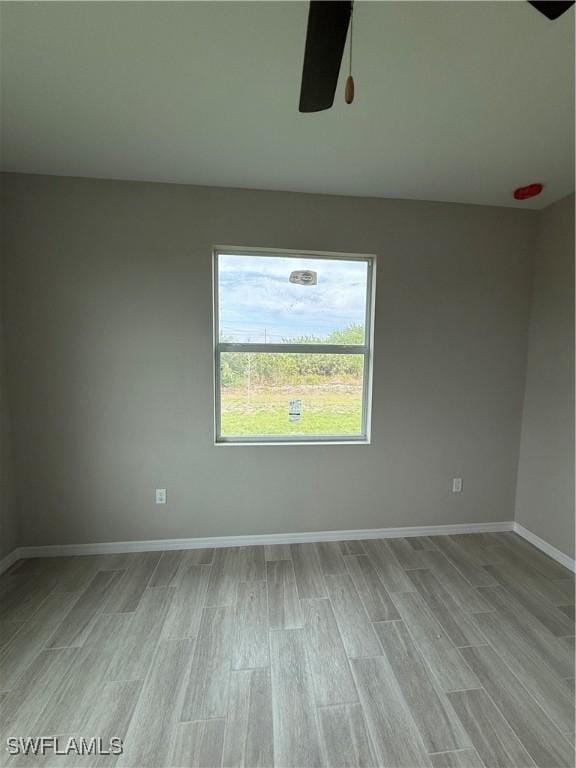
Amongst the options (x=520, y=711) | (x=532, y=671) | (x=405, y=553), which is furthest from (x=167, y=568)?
(x=532, y=671)

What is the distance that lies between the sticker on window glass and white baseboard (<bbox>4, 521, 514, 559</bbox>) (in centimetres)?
91

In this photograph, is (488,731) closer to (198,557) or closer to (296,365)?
(198,557)

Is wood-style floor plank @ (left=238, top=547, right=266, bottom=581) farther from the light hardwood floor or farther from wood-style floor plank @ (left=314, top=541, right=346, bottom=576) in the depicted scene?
wood-style floor plank @ (left=314, top=541, right=346, bottom=576)

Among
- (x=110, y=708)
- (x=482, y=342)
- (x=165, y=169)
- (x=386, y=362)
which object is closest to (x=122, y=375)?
(x=165, y=169)

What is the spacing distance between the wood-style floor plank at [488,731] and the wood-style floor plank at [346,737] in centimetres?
40

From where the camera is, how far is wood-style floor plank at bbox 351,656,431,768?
1081 mm

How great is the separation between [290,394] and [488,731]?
1.91 meters

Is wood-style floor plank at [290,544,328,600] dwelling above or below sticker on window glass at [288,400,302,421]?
below

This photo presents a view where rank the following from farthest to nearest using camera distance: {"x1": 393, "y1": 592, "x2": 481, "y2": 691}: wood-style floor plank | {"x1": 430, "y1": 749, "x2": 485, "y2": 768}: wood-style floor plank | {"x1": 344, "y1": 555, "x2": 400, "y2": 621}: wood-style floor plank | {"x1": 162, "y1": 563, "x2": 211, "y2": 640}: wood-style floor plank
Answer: {"x1": 344, "y1": 555, "x2": 400, "y2": 621}: wood-style floor plank → {"x1": 162, "y1": 563, "x2": 211, "y2": 640}: wood-style floor plank → {"x1": 393, "y1": 592, "x2": 481, "y2": 691}: wood-style floor plank → {"x1": 430, "y1": 749, "x2": 485, "y2": 768}: wood-style floor plank

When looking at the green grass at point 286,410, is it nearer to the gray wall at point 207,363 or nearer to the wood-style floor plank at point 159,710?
the gray wall at point 207,363

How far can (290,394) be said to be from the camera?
2389 millimetres

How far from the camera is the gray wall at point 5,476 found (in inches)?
79.6

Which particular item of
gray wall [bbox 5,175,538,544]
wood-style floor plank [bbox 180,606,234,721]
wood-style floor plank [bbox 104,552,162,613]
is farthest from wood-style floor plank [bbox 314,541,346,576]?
wood-style floor plank [bbox 104,552,162,613]

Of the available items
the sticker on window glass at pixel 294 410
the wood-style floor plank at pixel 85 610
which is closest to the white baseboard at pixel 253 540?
the wood-style floor plank at pixel 85 610
